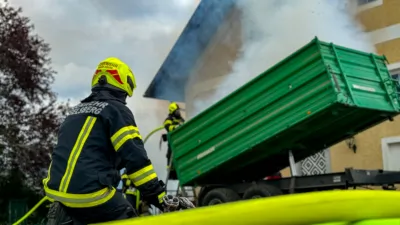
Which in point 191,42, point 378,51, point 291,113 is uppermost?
point 191,42

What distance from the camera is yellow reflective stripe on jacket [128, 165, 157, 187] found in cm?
387

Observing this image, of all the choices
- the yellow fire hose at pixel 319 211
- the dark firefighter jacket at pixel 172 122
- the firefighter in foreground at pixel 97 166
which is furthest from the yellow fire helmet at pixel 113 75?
the dark firefighter jacket at pixel 172 122

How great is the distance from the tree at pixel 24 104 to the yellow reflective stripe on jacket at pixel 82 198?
12.2 meters

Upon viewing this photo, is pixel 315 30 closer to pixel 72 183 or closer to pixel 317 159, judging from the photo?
pixel 317 159

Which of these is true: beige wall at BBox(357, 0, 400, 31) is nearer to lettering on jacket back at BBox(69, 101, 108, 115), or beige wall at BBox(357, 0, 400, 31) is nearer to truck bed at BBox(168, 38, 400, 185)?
truck bed at BBox(168, 38, 400, 185)

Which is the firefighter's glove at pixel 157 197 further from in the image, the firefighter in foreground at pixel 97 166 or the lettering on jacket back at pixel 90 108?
the lettering on jacket back at pixel 90 108

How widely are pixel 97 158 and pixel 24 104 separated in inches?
522

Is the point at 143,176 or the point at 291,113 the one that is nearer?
the point at 143,176

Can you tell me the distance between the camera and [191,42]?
51.8 ft

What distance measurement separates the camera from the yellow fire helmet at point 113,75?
4129 mm

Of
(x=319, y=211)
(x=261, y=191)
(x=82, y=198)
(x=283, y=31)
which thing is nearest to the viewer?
(x=319, y=211)

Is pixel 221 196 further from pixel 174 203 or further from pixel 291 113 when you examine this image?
pixel 174 203

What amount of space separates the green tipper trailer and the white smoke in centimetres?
335

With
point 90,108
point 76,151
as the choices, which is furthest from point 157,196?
point 90,108
